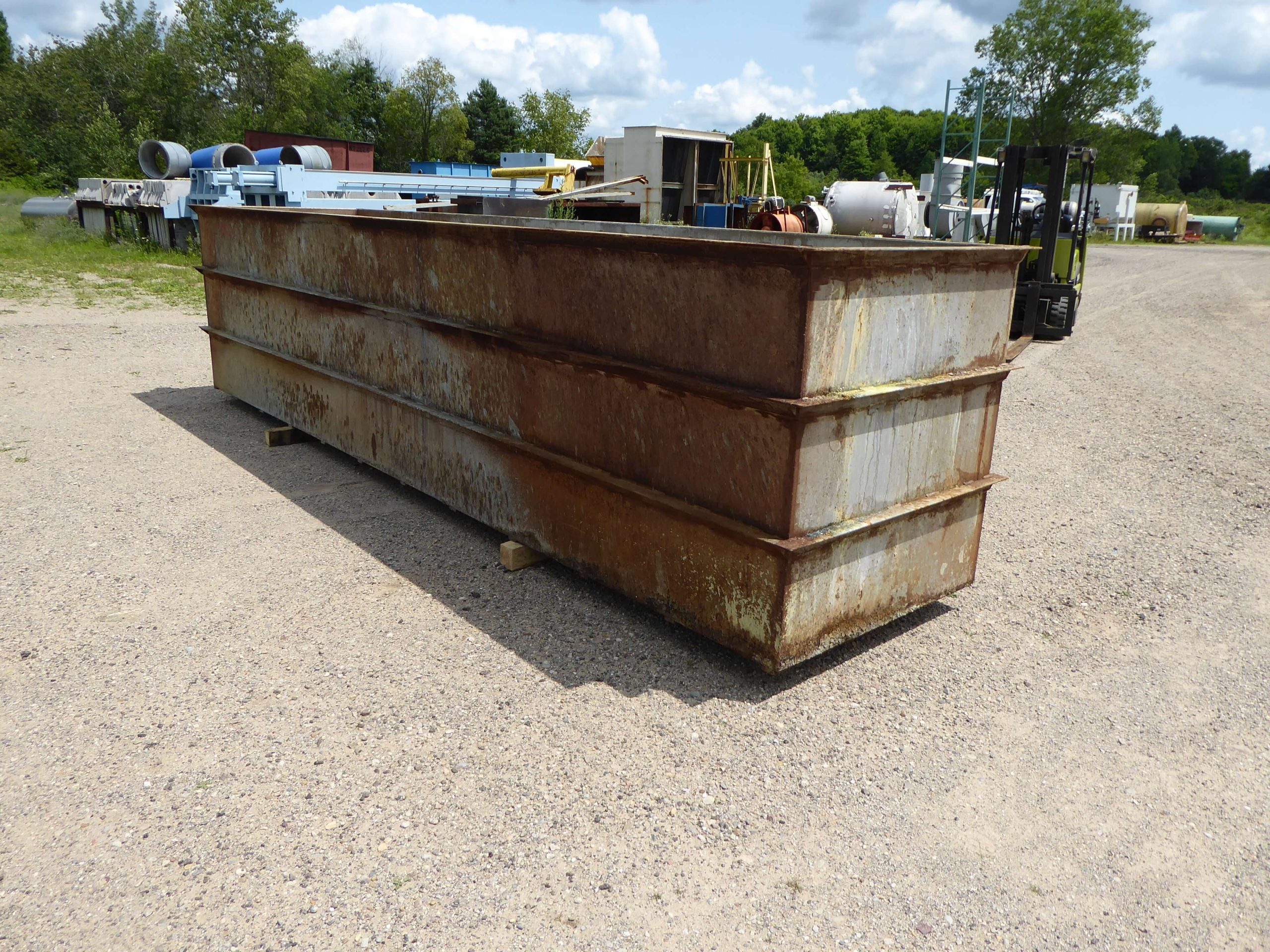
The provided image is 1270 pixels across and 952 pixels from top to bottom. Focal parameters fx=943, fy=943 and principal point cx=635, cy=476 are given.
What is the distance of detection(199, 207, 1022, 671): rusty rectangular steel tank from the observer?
3.44 m

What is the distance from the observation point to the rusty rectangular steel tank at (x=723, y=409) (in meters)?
3.44

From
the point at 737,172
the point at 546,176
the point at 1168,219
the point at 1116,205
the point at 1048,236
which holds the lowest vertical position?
the point at 1048,236

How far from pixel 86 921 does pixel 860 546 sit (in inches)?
112

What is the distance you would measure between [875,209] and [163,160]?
1687 centimetres

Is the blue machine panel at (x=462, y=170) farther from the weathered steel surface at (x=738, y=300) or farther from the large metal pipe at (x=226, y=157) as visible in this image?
the weathered steel surface at (x=738, y=300)

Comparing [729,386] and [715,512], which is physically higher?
[729,386]

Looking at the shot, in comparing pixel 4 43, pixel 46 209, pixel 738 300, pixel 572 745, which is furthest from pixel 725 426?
pixel 4 43

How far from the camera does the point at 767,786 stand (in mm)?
3102

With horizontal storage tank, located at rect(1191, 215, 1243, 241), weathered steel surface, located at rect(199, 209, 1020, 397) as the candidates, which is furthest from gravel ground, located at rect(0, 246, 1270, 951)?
horizontal storage tank, located at rect(1191, 215, 1243, 241)

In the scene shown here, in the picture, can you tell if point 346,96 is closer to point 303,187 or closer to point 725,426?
point 303,187

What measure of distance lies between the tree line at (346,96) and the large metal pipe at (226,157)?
1077 inches

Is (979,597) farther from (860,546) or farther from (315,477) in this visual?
(315,477)

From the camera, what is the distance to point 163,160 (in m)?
20.0

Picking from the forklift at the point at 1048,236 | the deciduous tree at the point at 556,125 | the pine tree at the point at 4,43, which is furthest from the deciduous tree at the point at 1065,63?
the pine tree at the point at 4,43
